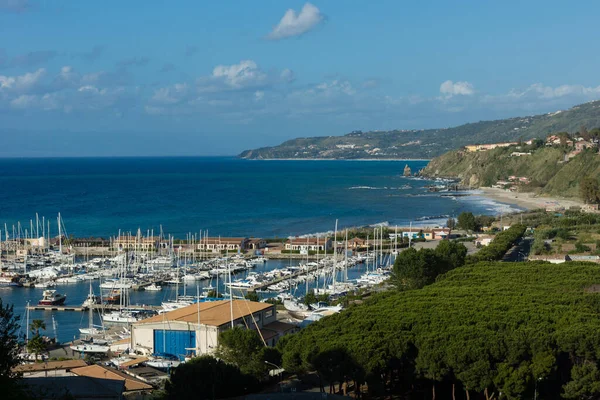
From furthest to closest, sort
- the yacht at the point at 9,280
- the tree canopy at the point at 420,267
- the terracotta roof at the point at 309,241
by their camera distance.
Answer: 1. the terracotta roof at the point at 309,241
2. the yacht at the point at 9,280
3. the tree canopy at the point at 420,267

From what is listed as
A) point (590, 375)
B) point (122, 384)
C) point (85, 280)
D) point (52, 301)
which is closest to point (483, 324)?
point (590, 375)

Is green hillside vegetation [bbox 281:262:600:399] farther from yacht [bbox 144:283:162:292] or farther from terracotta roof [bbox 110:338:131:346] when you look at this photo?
yacht [bbox 144:283:162:292]

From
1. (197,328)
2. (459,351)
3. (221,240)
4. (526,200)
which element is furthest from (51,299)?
(526,200)

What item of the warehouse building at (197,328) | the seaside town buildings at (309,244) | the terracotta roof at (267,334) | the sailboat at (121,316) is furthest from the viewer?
the seaside town buildings at (309,244)

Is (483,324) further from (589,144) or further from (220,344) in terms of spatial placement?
(589,144)

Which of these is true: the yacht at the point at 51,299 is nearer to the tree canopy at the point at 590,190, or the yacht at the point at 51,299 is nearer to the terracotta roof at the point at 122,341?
the terracotta roof at the point at 122,341

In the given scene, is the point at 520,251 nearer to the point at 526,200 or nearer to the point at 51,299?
the point at 51,299

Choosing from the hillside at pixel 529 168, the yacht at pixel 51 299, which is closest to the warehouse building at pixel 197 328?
the yacht at pixel 51 299
